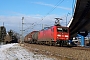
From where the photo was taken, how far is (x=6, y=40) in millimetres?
102062

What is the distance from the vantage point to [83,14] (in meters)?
40.8

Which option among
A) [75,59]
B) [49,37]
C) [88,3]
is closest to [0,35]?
[49,37]

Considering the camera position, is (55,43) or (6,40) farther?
(6,40)

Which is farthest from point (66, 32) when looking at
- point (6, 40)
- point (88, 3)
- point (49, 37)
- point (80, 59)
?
point (6, 40)

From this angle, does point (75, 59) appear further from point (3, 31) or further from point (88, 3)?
point (3, 31)

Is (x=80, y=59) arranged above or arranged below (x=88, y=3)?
below

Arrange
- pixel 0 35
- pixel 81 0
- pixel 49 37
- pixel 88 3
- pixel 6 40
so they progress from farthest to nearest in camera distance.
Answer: pixel 6 40 → pixel 0 35 → pixel 49 37 → pixel 88 3 → pixel 81 0

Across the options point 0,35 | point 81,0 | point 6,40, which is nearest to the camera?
point 81,0

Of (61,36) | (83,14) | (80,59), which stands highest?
(83,14)

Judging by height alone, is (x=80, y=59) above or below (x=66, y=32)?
below

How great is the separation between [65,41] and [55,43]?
2001 mm

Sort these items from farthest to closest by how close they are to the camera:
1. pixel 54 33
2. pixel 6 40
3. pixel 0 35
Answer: pixel 6 40 < pixel 0 35 < pixel 54 33

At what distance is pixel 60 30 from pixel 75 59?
24.4 m

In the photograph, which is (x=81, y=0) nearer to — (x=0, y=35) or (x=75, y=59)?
(x=75, y=59)
